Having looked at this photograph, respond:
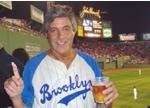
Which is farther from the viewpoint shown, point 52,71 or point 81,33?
point 81,33

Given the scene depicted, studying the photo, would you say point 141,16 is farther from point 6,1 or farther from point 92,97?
point 92,97

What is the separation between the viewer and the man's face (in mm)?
3522

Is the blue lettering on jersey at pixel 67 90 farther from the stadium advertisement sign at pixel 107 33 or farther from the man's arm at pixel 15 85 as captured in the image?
the stadium advertisement sign at pixel 107 33

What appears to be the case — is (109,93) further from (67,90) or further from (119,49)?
(119,49)

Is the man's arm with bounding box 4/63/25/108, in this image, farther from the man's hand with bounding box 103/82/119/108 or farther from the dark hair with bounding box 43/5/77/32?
the man's hand with bounding box 103/82/119/108

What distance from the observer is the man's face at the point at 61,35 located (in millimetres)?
3522

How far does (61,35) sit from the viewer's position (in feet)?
11.6

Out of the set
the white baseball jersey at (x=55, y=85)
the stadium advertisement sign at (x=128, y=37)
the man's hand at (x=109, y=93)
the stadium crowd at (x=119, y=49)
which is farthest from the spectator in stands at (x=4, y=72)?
the stadium advertisement sign at (x=128, y=37)

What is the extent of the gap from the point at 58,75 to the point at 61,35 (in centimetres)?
35

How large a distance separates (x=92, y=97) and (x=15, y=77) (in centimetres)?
75

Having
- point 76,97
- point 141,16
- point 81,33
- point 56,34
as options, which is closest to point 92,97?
point 76,97

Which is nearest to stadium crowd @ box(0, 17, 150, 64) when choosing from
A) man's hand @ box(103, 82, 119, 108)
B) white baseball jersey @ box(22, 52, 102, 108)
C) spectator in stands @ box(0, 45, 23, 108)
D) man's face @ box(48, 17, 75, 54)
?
spectator in stands @ box(0, 45, 23, 108)

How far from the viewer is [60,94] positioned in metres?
3.61

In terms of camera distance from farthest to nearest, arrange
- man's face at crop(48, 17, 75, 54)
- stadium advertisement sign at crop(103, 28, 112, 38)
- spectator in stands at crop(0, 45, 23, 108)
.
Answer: stadium advertisement sign at crop(103, 28, 112, 38), spectator in stands at crop(0, 45, 23, 108), man's face at crop(48, 17, 75, 54)
